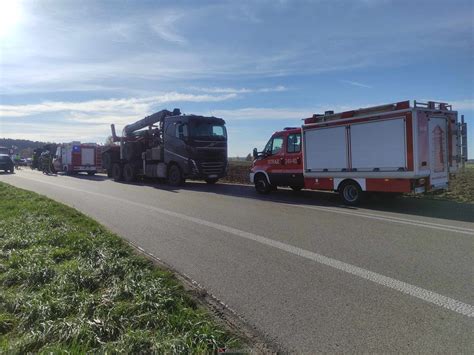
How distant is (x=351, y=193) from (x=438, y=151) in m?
2.63

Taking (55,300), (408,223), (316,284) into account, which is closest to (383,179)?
(408,223)

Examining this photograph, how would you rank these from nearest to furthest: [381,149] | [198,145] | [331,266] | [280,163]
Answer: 1. [331,266]
2. [381,149]
3. [280,163]
4. [198,145]

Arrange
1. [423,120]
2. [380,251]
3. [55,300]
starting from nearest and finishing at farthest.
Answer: [55,300] < [380,251] < [423,120]

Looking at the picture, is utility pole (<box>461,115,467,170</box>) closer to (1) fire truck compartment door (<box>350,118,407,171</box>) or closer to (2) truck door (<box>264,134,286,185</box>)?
(1) fire truck compartment door (<box>350,118,407,171</box>)

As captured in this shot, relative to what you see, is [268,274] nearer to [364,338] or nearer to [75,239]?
[364,338]

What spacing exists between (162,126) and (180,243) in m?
15.3

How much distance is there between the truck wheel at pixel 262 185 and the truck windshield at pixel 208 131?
4.99 meters

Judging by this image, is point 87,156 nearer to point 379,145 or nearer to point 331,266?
point 379,145

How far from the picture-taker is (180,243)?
758 centimetres

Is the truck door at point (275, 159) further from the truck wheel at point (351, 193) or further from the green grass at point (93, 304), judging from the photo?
the green grass at point (93, 304)

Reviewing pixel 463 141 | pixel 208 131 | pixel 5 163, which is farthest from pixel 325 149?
pixel 5 163

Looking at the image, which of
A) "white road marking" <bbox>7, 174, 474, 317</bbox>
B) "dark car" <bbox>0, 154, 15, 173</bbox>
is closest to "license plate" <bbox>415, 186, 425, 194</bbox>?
"white road marking" <bbox>7, 174, 474, 317</bbox>

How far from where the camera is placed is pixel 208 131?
2056 centimetres

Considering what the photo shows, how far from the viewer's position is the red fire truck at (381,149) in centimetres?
1122
